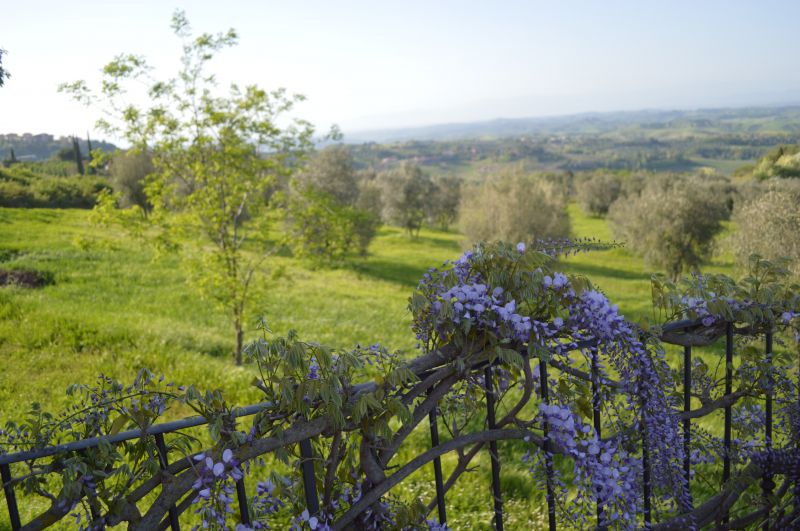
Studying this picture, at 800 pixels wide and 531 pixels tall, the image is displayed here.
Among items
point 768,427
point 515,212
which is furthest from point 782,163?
point 768,427

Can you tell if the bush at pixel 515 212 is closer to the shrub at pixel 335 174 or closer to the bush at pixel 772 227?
the shrub at pixel 335 174

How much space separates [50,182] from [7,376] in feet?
113

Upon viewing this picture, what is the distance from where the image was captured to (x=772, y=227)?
60.2 feet

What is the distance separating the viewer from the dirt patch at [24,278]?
14.0 m

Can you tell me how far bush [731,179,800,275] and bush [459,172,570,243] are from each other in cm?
1068

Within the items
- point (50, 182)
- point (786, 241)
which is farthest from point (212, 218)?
point (50, 182)

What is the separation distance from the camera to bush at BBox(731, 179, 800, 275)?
17703mm

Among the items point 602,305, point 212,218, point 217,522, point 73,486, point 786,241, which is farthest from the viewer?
point 786,241

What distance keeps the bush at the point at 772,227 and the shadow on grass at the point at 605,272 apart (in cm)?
1446

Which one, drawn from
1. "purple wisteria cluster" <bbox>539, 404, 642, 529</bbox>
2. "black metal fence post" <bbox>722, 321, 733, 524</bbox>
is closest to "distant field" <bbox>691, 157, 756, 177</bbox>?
"black metal fence post" <bbox>722, 321, 733, 524</bbox>

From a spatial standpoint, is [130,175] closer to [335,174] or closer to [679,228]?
[335,174]

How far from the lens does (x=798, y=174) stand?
24.3 meters

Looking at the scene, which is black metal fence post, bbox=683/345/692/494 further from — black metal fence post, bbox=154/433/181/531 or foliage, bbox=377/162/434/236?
foliage, bbox=377/162/434/236

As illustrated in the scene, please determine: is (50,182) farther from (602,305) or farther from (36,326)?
(602,305)
